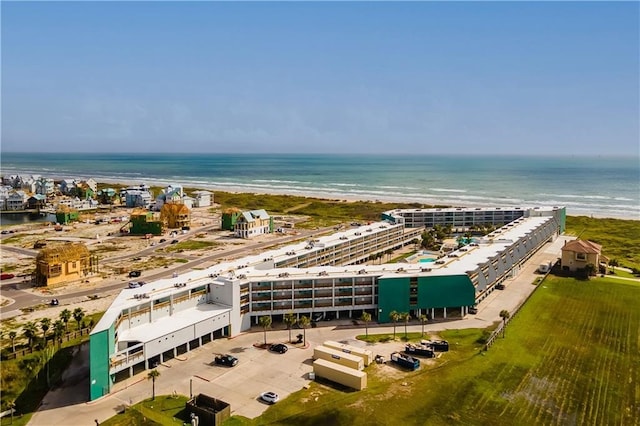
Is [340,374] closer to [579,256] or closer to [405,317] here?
[405,317]

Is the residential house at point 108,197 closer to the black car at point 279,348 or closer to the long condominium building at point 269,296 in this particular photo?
the long condominium building at point 269,296

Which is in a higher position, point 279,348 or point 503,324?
point 503,324

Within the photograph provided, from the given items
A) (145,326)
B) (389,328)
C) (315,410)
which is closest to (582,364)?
(389,328)

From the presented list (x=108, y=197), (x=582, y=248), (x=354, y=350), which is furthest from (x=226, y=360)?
(x=108, y=197)

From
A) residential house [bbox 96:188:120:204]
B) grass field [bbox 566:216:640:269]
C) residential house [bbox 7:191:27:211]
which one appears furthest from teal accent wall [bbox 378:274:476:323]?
residential house [bbox 7:191:27:211]

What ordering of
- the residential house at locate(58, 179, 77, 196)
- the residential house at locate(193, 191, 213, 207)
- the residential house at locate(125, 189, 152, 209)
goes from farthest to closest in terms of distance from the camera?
the residential house at locate(58, 179, 77, 196), the residential house at locate(193, 191, 213, 207), the residential house at locate(125, 189, 152, 209)

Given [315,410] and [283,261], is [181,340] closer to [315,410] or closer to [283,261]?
[315,410]

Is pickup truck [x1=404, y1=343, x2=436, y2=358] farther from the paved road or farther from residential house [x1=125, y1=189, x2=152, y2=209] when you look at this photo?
residential house [x1=125, y1=189, x2=152, y2=209]
